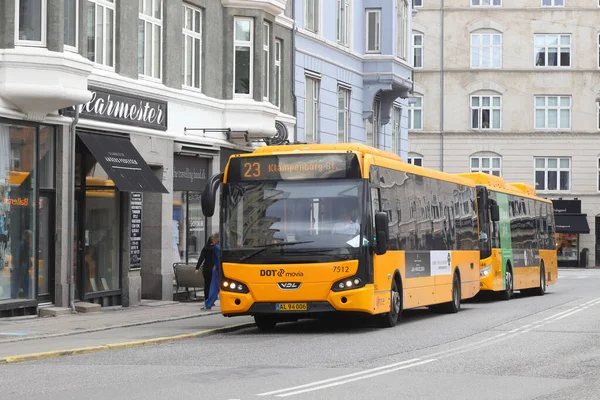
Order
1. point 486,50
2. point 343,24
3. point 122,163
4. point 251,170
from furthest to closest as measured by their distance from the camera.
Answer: point 486,50
point 343,24
point 122,163
point 251,170

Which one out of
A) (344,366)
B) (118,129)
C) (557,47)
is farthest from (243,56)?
(557,47)

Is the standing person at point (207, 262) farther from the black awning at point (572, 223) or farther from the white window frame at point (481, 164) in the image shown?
the white window frame at point (481, 164)

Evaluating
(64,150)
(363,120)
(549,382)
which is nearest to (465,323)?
(64,150)

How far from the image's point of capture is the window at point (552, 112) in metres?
67.8

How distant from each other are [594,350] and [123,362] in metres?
6.43

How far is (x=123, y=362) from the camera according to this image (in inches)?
617

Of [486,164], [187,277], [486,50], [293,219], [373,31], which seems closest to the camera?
[293,219]

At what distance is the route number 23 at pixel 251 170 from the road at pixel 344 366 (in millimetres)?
2625

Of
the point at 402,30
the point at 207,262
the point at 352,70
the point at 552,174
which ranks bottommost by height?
the point at 207,262

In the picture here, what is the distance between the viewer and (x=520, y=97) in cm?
6806

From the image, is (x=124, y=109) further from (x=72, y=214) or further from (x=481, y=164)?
(x=481, y=164)

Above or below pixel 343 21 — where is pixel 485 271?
below

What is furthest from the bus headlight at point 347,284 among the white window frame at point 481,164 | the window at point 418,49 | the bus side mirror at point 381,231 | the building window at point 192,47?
the window at point 418,49

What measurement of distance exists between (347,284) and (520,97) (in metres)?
49.7
